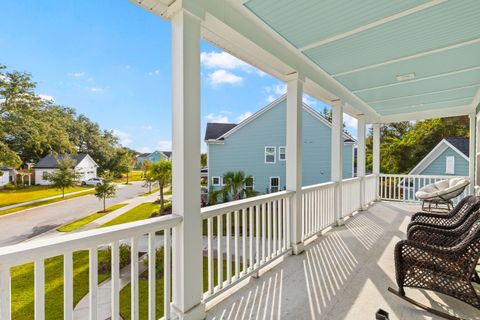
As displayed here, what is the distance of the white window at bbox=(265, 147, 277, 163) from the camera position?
499 inches

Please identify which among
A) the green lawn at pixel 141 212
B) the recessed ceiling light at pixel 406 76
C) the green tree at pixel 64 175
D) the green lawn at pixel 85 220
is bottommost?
the green lawn at pixel 141 212

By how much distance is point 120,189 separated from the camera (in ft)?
24.8

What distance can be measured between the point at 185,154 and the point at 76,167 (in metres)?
3.24

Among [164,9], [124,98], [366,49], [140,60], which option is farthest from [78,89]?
[366,49]

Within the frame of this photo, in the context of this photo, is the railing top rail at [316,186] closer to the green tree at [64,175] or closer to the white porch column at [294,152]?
the white porch column at [294,152]

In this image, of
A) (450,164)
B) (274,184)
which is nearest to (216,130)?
(274,184)

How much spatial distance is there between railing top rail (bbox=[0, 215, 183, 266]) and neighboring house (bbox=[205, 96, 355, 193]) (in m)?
11.0

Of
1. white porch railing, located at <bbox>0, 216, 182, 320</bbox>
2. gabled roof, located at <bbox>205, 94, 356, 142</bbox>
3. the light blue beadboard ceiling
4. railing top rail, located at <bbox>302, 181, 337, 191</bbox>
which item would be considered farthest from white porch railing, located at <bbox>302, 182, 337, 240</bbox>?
gabled roof, located at <bbox>205, 94, 356, 142</bbox>

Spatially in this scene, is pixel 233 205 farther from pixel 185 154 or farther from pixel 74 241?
pixel 74 241

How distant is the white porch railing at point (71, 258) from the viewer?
120 cm

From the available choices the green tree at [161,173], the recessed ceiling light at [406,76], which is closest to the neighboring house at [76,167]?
the green tree at [161,173]

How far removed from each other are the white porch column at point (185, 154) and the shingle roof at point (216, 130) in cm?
1186

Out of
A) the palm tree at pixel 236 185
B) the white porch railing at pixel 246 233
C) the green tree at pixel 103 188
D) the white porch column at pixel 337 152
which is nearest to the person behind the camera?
the white porch railing at pixel 246 233

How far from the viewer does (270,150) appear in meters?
12.7
